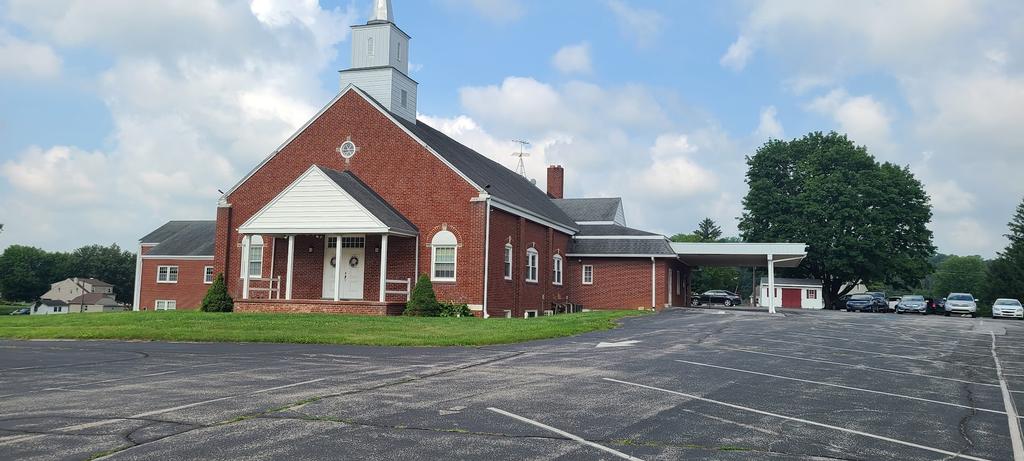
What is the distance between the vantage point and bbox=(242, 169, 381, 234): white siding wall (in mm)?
27500

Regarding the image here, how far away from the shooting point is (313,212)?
28.0m

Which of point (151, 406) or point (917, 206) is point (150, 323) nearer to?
point (151, 406)

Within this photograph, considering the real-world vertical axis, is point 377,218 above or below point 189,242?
below

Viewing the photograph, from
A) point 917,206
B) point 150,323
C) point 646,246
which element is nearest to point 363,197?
point 150,323

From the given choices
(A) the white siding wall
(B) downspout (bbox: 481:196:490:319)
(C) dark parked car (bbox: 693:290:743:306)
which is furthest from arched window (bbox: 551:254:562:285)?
(C) dark parked car (bbox: 693:290:743:306)

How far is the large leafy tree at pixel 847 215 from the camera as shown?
59.1 meters

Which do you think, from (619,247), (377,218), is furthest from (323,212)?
(619,247)

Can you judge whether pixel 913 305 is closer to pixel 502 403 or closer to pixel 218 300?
pixel 218 300

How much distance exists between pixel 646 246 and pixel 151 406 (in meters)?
32.9

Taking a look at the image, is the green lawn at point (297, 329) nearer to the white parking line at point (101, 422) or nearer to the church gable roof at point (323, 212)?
the church gable roof at point (323, 212)

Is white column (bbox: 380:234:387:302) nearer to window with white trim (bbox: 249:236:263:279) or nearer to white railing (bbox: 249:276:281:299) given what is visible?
white railing (bbox: 249:276:281:299)

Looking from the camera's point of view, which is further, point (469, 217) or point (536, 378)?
point (469, 217)

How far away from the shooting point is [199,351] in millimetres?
16438

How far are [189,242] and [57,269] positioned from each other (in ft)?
317
